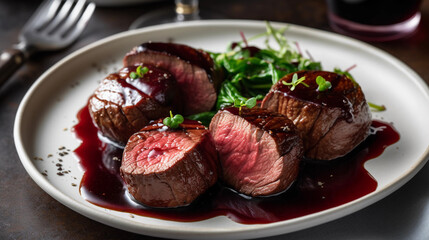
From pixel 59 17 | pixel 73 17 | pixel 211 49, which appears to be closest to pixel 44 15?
pixel 59 17

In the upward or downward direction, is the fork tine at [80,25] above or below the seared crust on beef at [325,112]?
below

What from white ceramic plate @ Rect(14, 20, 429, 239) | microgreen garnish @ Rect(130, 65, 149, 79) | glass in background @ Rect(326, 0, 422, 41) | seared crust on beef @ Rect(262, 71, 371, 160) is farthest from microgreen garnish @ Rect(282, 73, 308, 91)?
glass in background @ Rect(326, 0, 422, 41)

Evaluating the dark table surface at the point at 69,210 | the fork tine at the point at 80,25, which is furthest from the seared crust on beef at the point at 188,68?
the fork tine at the point at 80,25

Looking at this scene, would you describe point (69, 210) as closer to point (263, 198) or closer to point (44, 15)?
point (263, 198)

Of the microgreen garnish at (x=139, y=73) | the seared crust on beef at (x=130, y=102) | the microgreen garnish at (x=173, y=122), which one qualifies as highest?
the microgreen garnish at (x=139, y=73)

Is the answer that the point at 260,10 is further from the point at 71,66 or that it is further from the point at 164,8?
the point at 71,66

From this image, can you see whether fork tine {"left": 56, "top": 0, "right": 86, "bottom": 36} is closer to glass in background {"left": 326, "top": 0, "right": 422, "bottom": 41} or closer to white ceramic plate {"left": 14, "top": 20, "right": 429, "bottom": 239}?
white ceramic plate {"left": 14, "top": 20, "right": 429, "bottom": 239}

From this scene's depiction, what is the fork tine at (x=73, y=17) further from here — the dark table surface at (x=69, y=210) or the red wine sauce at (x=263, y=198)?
the red wine sauce at (x=263, y=198)
